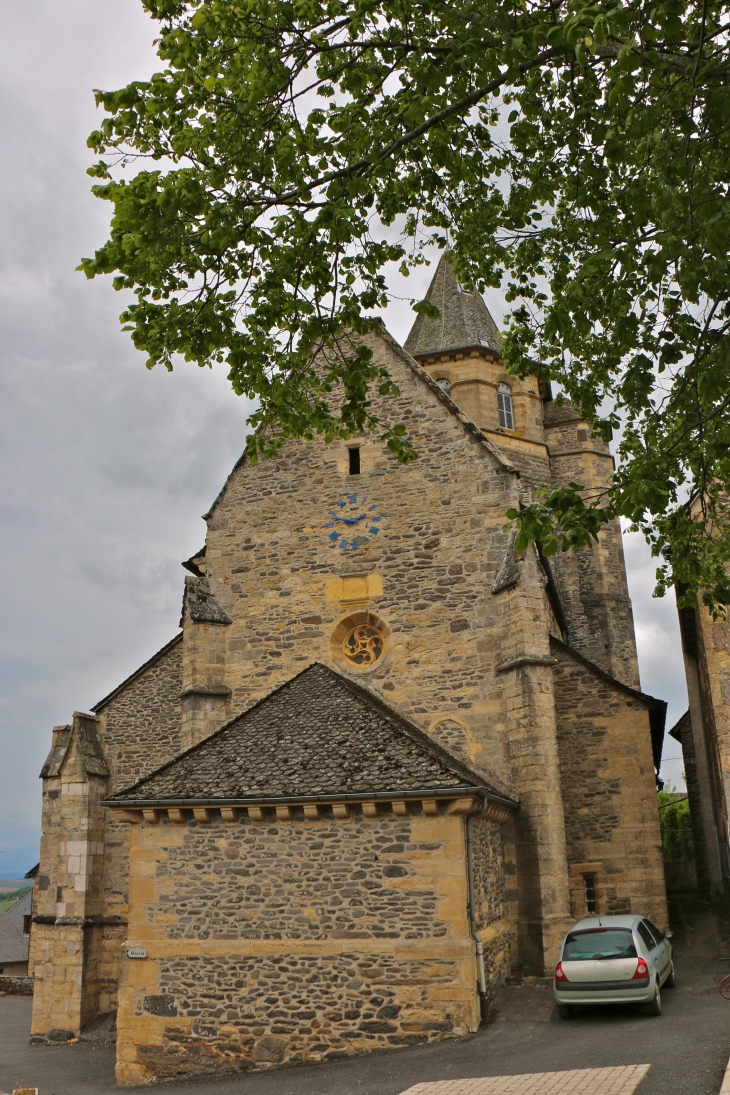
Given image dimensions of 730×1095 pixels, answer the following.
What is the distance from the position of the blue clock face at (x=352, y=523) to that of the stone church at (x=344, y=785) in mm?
38

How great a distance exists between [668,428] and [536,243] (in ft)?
9.57

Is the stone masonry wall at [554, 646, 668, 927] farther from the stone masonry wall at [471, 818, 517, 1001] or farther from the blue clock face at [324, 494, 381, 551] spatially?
the blue clock face at [324, 494, 381, 551]

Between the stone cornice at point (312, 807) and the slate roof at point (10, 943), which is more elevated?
the stone cornice at point (312, 807)

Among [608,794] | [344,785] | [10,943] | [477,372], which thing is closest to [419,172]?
[344,785]

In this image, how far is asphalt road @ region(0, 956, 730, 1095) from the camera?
7898 millimetres

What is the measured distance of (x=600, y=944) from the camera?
1005 centimetres

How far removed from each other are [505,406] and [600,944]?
1948cm

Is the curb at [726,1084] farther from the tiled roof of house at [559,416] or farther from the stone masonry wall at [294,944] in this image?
the tiled roof of house at [559,416]

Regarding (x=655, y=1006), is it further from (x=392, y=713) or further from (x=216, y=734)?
(x=216, y=734)

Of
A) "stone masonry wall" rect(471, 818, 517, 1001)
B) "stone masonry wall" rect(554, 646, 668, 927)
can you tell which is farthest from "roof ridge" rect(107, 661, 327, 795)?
"stone masonry wall" rect(554, 646, 668, 927)

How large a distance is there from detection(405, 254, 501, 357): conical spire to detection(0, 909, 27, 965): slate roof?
2541 cm

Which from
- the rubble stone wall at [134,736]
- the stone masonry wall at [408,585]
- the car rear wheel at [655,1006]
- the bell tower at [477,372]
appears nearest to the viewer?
the car rear wheel at [655,1006]

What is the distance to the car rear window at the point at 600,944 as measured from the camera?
9891 millimetres

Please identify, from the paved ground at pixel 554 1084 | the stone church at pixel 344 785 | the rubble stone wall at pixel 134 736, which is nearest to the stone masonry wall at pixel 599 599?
the stone church at pixel 344 785
